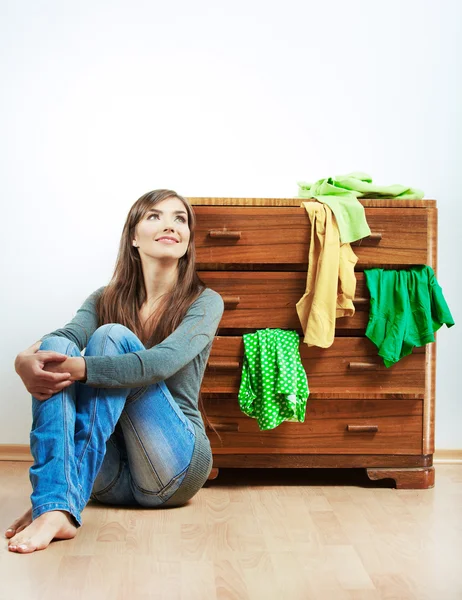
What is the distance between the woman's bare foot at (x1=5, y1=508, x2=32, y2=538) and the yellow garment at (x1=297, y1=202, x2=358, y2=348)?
96 centimetres

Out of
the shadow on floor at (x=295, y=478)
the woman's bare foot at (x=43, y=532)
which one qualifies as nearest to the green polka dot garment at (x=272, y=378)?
the shadow on floor at (x=295, y=478)

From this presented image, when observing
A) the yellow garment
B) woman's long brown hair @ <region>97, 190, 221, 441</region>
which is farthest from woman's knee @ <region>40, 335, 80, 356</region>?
the yellow garment

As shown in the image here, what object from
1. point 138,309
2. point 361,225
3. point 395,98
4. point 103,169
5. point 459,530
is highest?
point 395,98

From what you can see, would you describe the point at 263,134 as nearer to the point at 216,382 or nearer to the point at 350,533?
the point at 216,382

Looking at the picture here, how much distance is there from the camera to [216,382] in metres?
2.58

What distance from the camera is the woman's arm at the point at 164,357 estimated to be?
78.7 inches

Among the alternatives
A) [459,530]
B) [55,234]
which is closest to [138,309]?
[55,234]

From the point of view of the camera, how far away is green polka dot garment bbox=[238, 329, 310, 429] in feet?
8.23

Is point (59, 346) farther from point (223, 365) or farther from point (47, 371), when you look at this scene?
point (223, 365)

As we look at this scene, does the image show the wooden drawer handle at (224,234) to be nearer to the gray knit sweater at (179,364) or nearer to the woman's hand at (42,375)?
the gray knit sweater at (179,364)

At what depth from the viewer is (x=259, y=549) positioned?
1.93 meters

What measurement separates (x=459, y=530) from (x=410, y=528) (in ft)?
0.42

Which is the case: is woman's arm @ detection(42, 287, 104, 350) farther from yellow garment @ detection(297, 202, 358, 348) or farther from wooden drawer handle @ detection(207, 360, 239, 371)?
yellow garment @ detection(297, 202, 358, 348)

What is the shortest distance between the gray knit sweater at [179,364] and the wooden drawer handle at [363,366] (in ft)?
1.64
